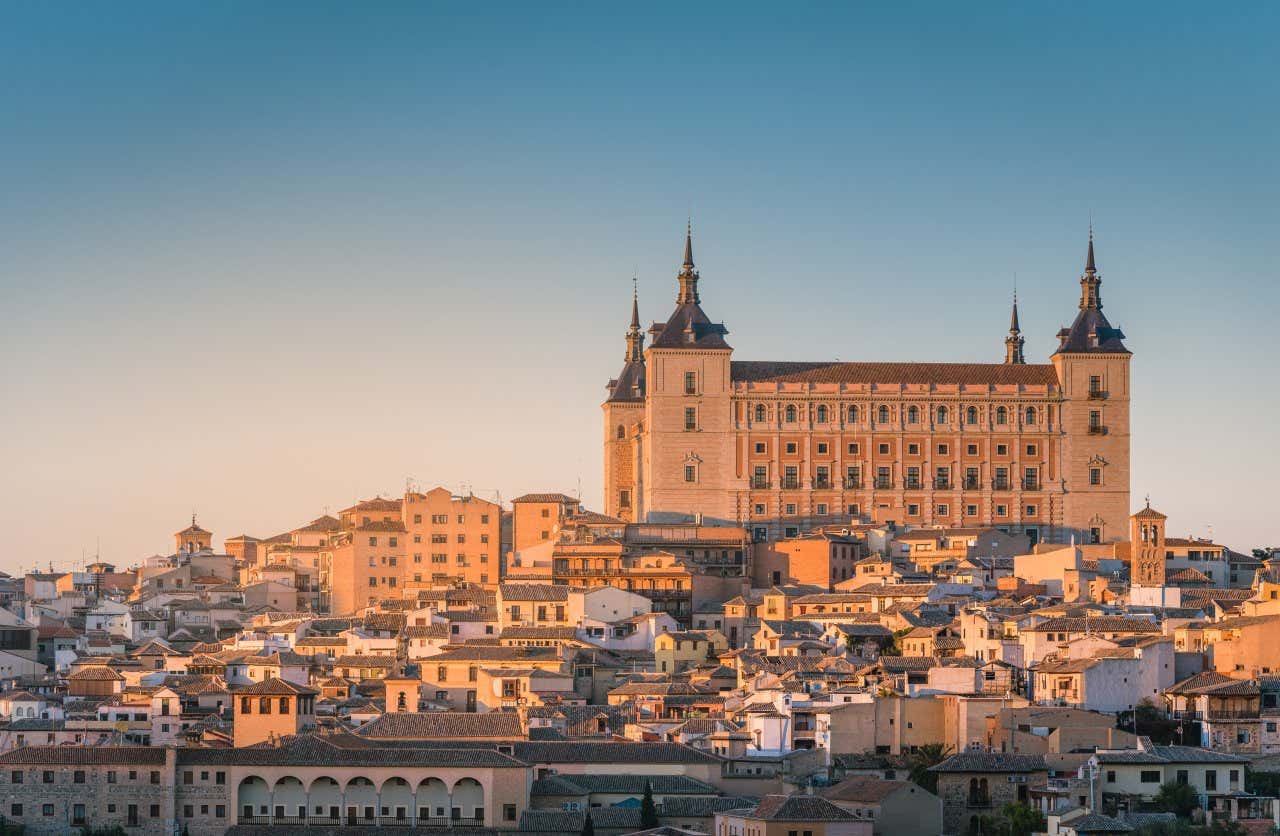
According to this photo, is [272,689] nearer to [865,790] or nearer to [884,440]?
[865,790]

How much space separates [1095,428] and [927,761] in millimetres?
45788

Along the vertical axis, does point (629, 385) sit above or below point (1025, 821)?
above

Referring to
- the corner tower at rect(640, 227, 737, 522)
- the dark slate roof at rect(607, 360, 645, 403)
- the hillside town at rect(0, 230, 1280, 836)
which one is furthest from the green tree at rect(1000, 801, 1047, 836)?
the dark slate roof at rect(607, 360, 645, 403)

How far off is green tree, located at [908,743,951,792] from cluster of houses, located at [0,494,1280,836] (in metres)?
0.14

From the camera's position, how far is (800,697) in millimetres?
64062

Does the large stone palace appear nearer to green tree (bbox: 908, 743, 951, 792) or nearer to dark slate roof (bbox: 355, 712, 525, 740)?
dark slate roof (bbox: 355, 712, 525, 740)

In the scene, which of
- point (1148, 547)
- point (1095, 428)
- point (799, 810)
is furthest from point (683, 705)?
point (1095, 428)

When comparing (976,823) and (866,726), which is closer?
(976,823)

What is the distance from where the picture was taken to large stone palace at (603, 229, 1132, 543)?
333 feet

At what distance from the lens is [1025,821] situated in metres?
53.7

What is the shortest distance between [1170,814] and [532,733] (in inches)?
662

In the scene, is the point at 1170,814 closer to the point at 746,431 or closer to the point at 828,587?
the point at 828,587

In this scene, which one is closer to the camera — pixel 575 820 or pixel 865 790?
pixel 865 790

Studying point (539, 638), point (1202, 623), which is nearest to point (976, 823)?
point (1202, 623)
